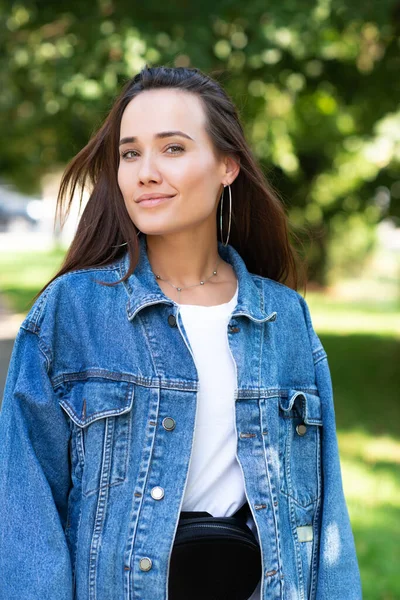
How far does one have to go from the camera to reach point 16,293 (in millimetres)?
17438

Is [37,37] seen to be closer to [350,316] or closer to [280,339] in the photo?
[280,339]

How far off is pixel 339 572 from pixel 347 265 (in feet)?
62.3

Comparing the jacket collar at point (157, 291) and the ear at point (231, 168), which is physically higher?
the ear at point (231, 168)

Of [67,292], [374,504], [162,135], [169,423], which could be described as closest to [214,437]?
[169,423]

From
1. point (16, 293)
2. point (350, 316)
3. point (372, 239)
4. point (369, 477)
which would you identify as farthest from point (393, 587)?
point (372, 239)

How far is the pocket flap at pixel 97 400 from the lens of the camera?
2135 millimetres

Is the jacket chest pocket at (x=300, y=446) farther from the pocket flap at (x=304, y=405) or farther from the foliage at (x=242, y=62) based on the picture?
the foliage at (x=242, y=62)

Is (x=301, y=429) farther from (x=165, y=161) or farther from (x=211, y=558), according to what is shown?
(x=165, y=161)

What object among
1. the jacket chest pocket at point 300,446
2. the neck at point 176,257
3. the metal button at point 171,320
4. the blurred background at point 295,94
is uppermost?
the blurred background at point 295,94

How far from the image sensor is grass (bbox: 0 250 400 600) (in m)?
4.96

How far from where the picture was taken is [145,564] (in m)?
2.09

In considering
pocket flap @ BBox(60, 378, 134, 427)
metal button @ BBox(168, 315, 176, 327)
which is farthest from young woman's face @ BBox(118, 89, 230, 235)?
pocket flap @ BBox(60, 378, 134, 427)

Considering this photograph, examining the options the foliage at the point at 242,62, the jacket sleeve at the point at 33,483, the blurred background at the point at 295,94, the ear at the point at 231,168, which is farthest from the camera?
the foliage at the point at 242,62

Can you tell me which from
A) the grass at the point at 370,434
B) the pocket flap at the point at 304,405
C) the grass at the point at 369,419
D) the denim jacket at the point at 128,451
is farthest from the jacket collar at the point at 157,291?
the grass at the point at 370,434
